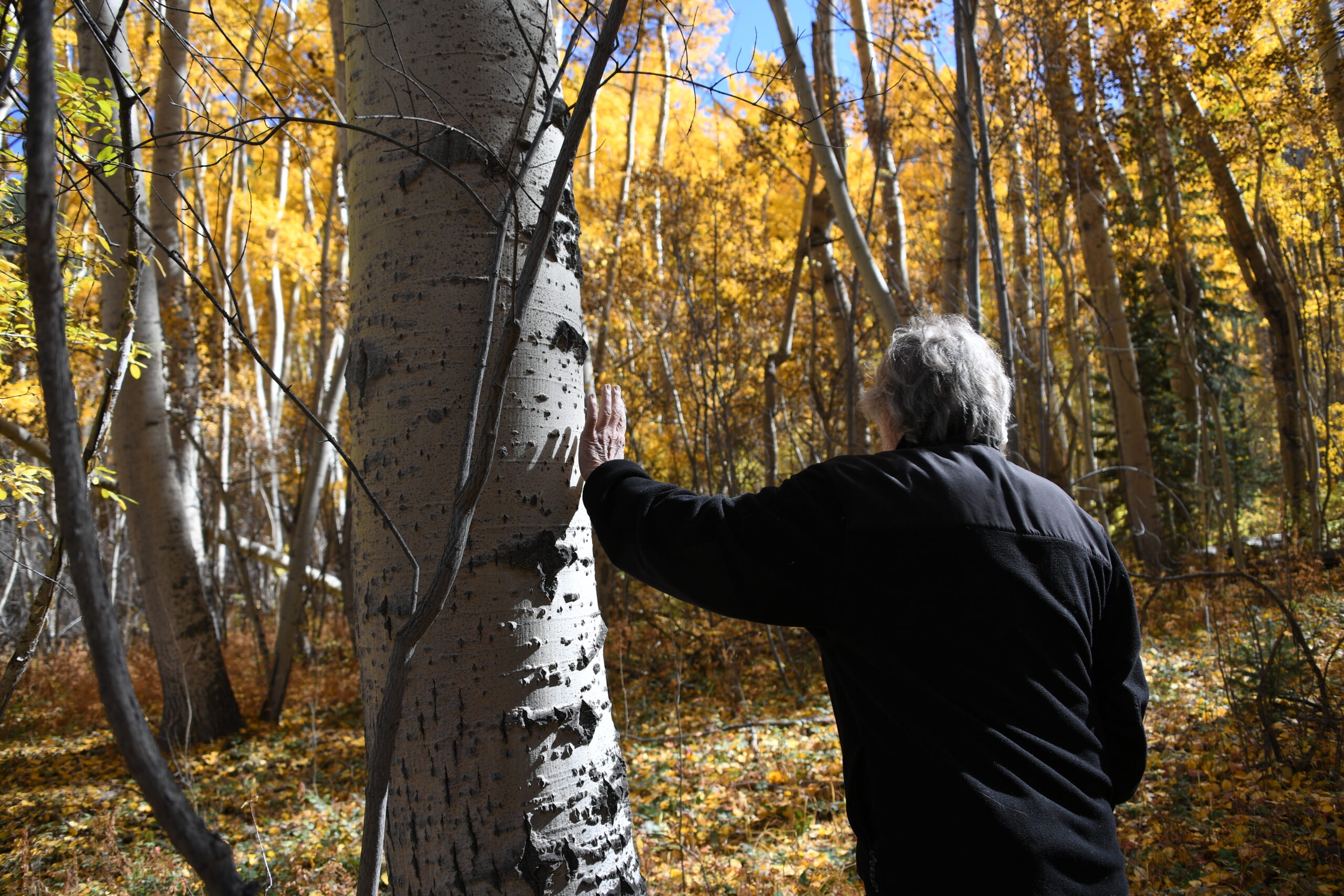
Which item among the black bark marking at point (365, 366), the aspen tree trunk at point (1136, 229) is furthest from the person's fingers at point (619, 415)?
the aspen tree trunk at point (1136, 229)

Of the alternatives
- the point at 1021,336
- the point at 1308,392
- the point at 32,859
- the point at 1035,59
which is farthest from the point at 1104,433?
the point at 32,859

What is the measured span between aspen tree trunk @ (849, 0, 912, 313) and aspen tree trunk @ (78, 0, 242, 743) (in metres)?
4.84

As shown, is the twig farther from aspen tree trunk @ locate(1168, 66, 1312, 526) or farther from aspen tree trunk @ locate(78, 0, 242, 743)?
aspen tree trunk @ locate(1168, 66, 1312, 526)

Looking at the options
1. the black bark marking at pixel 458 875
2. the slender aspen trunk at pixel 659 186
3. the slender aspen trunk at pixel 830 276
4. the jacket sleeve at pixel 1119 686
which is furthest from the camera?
the slender aspen trunk at pixel 659 186

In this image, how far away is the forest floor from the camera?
9.67 feet

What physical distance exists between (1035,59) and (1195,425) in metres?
7.99

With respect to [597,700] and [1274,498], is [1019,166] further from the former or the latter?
[1274,498]

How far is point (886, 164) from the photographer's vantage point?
6809mm

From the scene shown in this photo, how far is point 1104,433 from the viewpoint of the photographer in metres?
13.5

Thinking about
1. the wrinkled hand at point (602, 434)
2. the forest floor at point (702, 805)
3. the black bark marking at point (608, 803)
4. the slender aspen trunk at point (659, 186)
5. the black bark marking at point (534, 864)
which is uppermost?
the slender aspen trunk at point (659, 186)

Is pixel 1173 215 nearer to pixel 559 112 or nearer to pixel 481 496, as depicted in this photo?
pixel 559 112

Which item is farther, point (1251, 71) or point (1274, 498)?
point (1274, 498)

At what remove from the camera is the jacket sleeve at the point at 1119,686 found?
145 centimetres

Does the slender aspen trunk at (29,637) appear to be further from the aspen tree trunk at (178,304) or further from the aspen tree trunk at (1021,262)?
the aspen tree trunk at (1021,262)
